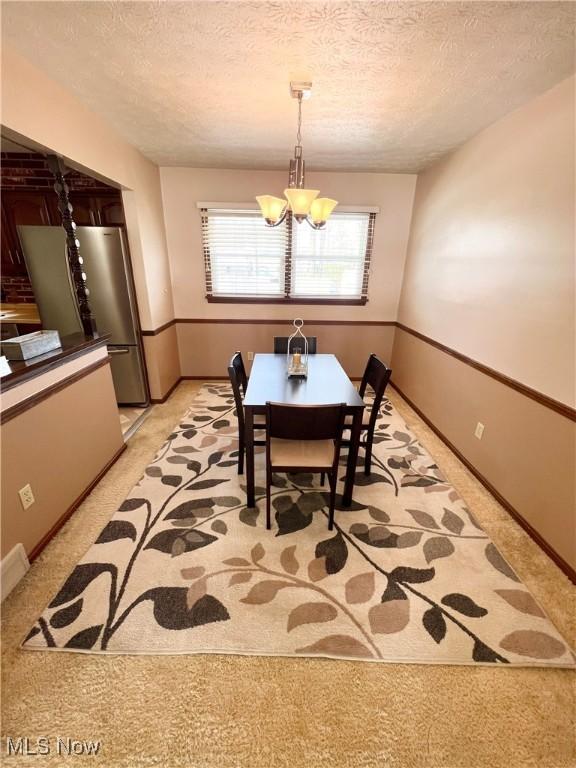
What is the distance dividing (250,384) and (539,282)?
1933mm

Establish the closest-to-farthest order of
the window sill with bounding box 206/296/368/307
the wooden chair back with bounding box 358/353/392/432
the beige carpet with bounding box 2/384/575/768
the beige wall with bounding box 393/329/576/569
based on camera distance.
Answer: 1. the beige carpet with bounding box 2/384/575/768
2. the beige wall with bounding box 393/329/576/569
3. the wooden chair back with bounding box 358/353/392/432
4. the window sill with bounding box 206/296/368/307

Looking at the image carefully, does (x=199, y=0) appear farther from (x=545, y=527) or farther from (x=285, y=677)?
(x=545, y=527)

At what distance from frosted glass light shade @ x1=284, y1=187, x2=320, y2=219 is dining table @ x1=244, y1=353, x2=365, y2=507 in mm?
1114

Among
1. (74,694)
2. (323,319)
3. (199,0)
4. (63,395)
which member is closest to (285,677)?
(74,694)

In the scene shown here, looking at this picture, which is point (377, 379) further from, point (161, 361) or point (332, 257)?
point (161, 361)

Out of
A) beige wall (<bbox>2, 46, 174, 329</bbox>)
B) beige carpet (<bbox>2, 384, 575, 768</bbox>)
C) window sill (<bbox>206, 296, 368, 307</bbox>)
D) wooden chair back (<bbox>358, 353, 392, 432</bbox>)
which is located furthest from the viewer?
window sill (<bbox>206, 296, 368, 307</bbox>)

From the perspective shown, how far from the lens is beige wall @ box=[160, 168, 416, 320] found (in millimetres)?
3416

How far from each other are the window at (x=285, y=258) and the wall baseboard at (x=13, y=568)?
A: 3047 mm

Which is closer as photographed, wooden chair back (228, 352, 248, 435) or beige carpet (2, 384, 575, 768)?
beige carpet (2, 384, 575, 768)

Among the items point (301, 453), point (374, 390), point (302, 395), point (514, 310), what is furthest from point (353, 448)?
point (514, 310)

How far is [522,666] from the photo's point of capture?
1241 millimetres

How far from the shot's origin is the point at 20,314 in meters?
3.26

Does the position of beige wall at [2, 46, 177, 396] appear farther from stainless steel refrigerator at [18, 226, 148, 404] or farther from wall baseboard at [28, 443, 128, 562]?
wall baseboard at [28, 443, 128, 562]

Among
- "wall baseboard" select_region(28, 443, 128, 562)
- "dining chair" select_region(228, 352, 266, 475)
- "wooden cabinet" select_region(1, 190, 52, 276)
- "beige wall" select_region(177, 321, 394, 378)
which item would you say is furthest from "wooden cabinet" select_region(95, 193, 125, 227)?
"wall baseboard" select_region(28, 443, 128, 562)
